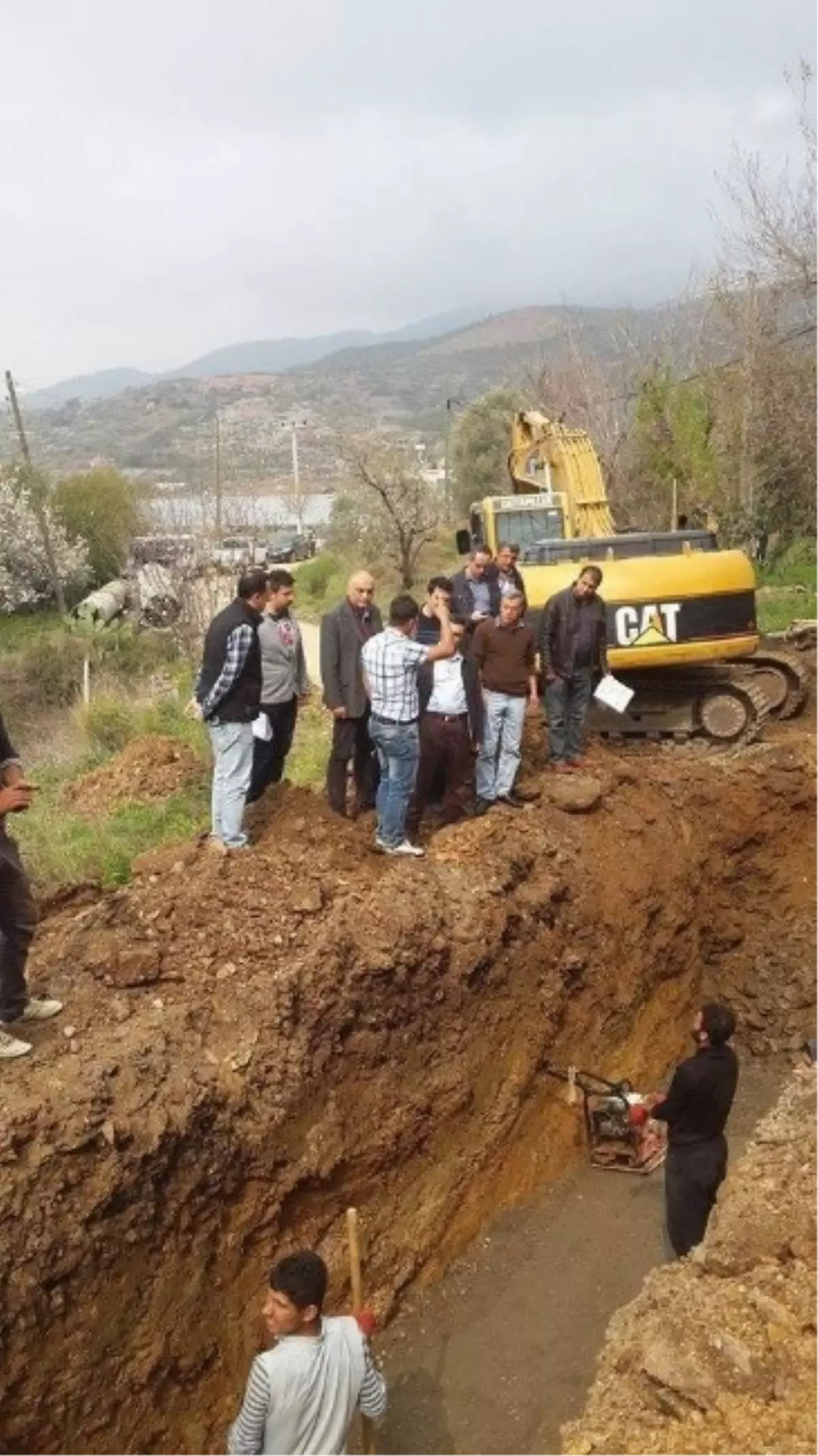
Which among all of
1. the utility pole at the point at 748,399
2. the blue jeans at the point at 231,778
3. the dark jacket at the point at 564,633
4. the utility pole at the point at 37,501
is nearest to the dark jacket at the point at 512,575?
the dark jacket at the point at 564,633

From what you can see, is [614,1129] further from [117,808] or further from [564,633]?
[117,808]

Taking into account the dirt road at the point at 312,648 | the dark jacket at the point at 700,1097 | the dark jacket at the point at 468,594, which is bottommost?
the dark jacket at the point at 700,1097

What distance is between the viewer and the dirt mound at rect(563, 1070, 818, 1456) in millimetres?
3516

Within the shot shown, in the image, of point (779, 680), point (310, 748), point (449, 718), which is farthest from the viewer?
point (310, 748)

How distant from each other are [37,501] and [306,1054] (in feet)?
85.3

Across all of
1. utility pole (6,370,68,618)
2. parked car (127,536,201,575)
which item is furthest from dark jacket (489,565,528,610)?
utility pole (6,370,68,618)

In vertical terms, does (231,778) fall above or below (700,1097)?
above

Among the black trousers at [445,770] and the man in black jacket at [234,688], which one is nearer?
the man in black jacket at [234,688]

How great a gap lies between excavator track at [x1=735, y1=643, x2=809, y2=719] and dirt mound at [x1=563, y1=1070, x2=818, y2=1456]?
22.9ft

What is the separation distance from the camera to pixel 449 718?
26.0 feet

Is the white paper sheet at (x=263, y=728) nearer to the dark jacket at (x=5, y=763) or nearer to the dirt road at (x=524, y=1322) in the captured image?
the dark jacket at (x=5, y=763)

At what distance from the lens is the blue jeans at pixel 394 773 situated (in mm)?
7406

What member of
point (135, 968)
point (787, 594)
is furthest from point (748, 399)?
point (135, 968)

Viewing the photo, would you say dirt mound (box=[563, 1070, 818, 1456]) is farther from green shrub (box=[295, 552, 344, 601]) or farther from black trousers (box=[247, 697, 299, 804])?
green shrub (box=[295, 552, 344, 601])
